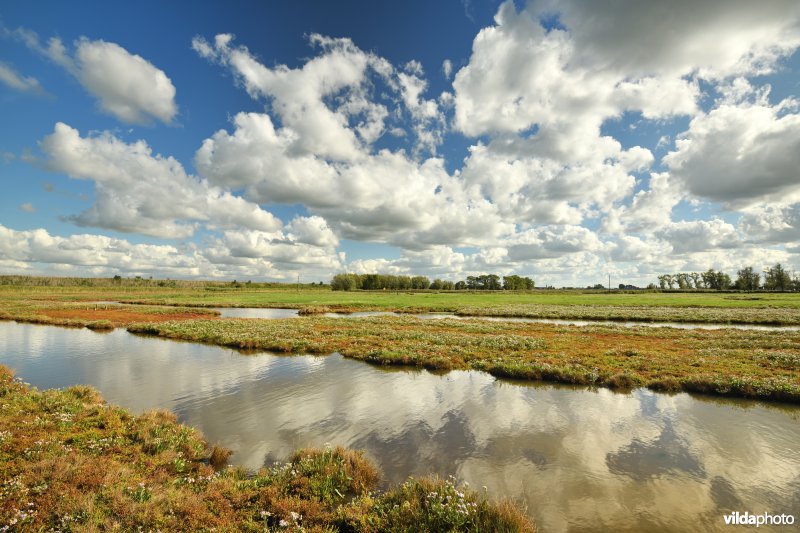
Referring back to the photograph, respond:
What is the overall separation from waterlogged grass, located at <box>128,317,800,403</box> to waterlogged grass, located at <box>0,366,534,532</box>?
14.8 m

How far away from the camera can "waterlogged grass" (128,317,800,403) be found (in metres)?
19.7

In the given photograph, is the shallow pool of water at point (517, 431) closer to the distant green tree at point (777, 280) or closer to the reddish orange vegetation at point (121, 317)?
the reddish orange vegetation at point (121, 317)

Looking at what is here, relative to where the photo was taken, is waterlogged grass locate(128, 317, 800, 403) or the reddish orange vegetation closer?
waterlogged grass locate(128, 317, 800, 403)

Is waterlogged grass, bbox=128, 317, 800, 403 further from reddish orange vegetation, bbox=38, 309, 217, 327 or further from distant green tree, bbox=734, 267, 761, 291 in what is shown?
distant green tree, bbox=734, 267, 761, 291

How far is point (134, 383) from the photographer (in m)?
20.0

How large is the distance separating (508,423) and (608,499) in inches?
204

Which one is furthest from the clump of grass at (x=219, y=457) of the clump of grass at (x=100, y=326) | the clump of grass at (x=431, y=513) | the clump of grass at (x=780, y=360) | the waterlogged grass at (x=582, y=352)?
the clump of grass at (x=100, y=326)

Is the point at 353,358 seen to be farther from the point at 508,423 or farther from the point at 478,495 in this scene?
the point at 478,495

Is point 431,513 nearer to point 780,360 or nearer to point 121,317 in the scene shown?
point 780,360

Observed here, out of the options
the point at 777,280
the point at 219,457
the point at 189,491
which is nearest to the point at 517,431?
the point at 219,457

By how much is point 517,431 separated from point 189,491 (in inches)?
429

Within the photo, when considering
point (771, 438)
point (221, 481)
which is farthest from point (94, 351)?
point (771, 438)

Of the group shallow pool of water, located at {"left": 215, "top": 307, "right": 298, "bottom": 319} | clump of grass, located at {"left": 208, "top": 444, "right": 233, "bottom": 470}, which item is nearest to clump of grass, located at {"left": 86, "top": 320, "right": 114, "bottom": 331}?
shallow pool of water, located at {"left": 215, "top": 307, "right": 298, "bottom": 319}

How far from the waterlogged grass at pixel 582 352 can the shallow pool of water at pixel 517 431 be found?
1587mm
